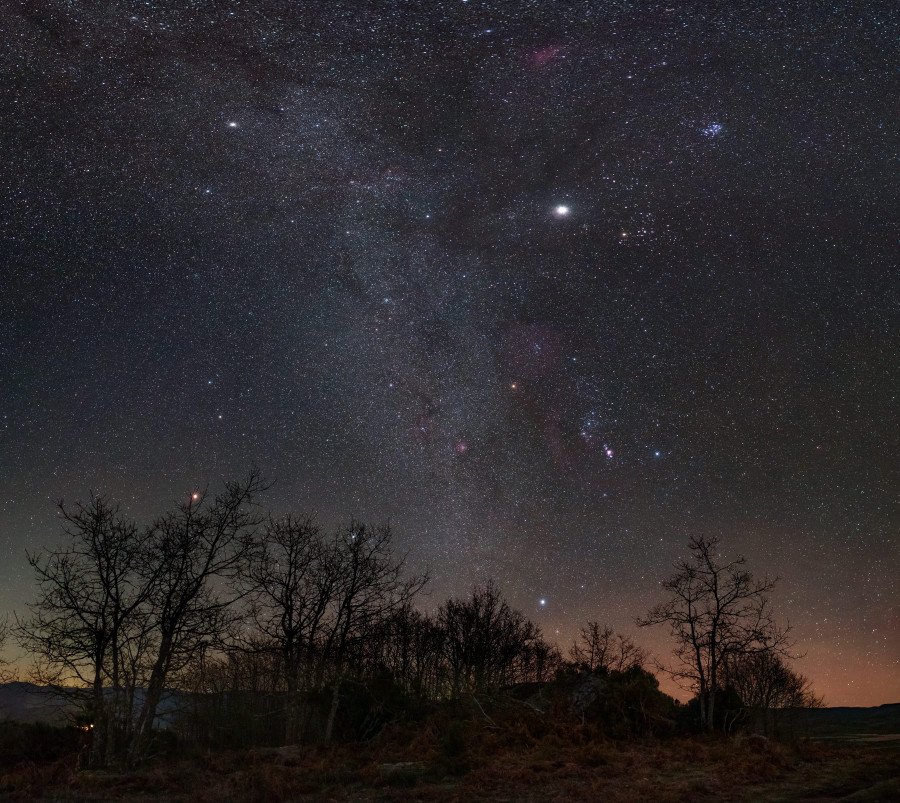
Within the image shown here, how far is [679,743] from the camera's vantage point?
21.9 meters

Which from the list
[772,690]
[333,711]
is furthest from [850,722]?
[333,711]

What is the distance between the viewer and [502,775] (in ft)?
51.5

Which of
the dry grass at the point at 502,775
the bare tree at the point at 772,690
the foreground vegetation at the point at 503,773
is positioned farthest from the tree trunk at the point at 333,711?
the bare tree at the point at 772,690

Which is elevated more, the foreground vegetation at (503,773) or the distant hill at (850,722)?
the foreground vegetation at (503,773)

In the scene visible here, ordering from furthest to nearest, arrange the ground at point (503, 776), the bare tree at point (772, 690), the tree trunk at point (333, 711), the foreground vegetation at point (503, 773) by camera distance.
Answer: the bare tree at point (772, 690), the tree trunk at point (333, 711), the foreground vegetation at point (503, 773), the ground at point (503, 776)

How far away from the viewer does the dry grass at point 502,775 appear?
44.2 ft

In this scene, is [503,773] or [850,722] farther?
[850,722]

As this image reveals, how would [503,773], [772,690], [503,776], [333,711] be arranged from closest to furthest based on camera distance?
1. [503,776]
2. [503,773]
3. [333,711]
4. [772,690]

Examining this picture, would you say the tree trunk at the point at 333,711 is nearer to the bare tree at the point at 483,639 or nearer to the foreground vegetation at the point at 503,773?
the foreground vegetation at the point at 503,773

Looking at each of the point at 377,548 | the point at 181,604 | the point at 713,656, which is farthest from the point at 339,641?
the point at 713,656

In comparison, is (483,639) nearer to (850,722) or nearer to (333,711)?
(333,711)

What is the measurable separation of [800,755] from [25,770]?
2144cm

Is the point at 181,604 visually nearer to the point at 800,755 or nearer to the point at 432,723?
the point at 432,723

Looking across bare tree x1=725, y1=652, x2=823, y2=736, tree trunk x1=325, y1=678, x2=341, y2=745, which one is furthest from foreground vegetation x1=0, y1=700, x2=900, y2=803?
bare tree x1=725, y1=652, x2=823, y2=736
